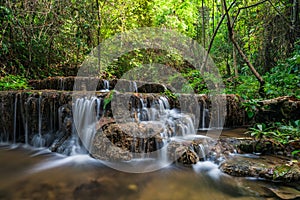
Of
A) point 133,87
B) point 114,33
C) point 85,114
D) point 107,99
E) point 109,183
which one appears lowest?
point 109,183

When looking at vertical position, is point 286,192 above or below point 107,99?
below

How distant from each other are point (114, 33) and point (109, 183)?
7024mm

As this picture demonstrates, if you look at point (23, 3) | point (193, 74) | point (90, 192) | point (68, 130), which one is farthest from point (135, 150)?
point (23, 3)

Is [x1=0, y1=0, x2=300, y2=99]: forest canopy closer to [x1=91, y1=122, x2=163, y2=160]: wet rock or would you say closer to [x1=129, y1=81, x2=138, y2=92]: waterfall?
[x1=129, y1=81, x2=138, y2=92]: waterfall

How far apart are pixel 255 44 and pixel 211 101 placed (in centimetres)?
456

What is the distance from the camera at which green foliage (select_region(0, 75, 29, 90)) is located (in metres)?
5.55

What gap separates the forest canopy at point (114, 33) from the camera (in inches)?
225

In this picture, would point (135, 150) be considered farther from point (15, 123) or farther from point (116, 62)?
point (116, 62)

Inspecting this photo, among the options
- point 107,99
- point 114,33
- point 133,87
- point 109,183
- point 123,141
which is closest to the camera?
point 109,183

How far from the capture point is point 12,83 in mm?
5797

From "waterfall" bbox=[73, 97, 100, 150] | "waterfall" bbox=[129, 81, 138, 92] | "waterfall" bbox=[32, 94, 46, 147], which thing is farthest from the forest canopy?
"waterfall" bbox=[73, 97, 100, 150]

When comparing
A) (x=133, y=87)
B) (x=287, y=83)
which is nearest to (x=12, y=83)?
(x=133, y=87)

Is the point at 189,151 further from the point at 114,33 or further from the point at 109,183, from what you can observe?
the point at 114,33

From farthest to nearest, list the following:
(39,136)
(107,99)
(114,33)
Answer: (114,33) → (39,136) → (107,99)
